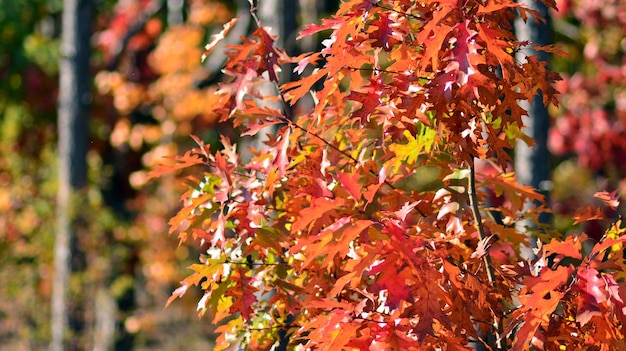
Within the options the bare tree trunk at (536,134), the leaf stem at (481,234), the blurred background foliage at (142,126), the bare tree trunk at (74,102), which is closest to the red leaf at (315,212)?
the leaf stem at (481,234)

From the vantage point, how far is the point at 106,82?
35.4ft

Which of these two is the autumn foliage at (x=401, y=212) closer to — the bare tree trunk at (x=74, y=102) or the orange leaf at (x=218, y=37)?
the orange leaf at (x=218, y=37)

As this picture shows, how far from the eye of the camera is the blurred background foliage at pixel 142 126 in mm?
9305

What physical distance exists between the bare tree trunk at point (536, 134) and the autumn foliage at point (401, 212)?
1.75 m

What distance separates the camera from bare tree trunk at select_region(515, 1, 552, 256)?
4.41 meters

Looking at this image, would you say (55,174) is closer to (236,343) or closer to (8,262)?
(8,262)

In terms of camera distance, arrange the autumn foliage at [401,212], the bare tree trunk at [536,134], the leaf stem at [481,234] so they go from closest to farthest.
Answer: the autumn foliage at [401,212] < the leaf stem at [481,234] < the bare tree trunk at [536,134]

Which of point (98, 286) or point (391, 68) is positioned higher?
point (391, 68)

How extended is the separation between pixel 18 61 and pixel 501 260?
9.50 m

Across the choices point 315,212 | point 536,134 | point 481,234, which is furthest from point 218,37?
point 536,134

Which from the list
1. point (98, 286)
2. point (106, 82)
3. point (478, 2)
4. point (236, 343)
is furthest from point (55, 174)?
point (478, 2)

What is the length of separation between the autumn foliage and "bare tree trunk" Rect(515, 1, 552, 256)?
5.74 ft

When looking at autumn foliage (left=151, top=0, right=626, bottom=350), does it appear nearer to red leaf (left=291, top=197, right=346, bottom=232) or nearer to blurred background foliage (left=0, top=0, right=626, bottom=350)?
red leaf (left=291, top=197, right=346, bottom=232)

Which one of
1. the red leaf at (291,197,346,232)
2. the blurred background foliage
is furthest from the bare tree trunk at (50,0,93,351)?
the red leaf at (291,197,346,232)
